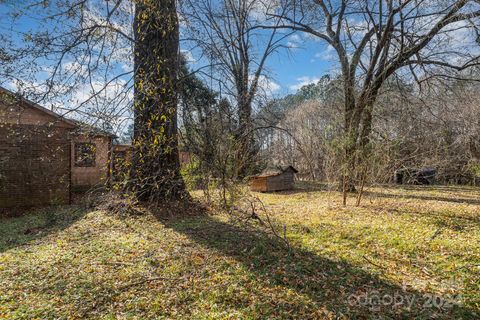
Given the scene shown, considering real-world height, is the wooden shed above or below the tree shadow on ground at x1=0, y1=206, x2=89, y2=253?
above

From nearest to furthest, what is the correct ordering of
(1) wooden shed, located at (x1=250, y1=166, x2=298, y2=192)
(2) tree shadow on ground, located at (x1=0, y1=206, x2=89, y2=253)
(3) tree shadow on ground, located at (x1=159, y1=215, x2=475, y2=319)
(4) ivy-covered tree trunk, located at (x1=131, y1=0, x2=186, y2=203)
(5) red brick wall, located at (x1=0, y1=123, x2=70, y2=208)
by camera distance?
(3) tree shadow on ground, located at (x1=159, y1=215, x2=475, y2=319), (4) ivy-covered tree trunk, located at (x1=131, y1=0, x2=186, y2=203), (2) tree shadow on ground, located at (x1=0, y1=206, x2=89, y2=253), (5) red brick wall, located at (x1=0, y1=123, x2=70, y2=208), (1) wooden shed, located at (x1=250, y1=166, x2=298, y2=192)

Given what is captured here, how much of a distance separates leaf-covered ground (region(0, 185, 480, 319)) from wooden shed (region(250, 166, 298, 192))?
4.53m

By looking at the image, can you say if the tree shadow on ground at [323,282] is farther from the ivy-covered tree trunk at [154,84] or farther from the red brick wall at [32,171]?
the red brick wall at [32,171]

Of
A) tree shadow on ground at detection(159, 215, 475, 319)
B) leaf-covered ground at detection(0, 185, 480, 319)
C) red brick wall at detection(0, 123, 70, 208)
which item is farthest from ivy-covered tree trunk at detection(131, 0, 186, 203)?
red brick wall at detection(0, 123, 70, 208)

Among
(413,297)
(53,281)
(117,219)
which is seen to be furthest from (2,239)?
(413,297)

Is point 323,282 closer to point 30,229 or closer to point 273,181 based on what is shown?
point 30,229

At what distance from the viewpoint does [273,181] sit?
30.4ft

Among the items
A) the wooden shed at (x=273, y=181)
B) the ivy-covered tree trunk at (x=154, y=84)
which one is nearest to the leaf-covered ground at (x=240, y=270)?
the ivy-covered tree trunk at (x=154, y=84)

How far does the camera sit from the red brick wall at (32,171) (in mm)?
7398

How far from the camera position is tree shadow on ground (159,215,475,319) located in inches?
82.1

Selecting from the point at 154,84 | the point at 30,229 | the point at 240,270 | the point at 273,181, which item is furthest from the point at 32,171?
the point at 240,270

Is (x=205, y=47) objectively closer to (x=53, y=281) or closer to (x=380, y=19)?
(x=53, y=281)

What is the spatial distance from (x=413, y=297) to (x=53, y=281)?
10.6 feet

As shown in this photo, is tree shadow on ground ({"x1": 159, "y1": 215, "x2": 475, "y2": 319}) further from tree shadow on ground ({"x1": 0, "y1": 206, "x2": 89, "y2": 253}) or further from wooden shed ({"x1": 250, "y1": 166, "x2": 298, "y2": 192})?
wooden shed ({"x1": 250, "y1": 166, "x2": 298, "y2": 192})
